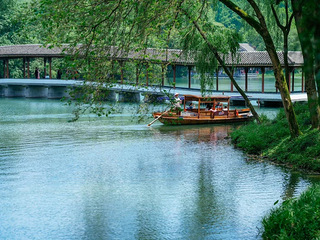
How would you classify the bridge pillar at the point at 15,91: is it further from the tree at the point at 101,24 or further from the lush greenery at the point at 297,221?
the lush greenery at the point at 297,221

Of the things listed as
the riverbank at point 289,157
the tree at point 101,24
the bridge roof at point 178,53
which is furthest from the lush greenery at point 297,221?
the bridge roof at point 178,53

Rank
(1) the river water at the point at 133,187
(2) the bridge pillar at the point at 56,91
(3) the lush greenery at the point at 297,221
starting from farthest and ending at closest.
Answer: (2) the bridge pillar at the point at 56,91
(1) the river water at the point at 133,187
(3) the lush greenery at the point at 297,221

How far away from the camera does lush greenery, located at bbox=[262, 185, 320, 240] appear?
7523 millimetres

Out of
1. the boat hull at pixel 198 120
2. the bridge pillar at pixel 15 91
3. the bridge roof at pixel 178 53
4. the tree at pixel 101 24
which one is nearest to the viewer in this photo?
the tree at pixel 101 24

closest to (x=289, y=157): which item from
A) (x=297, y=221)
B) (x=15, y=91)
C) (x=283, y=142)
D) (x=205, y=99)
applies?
(x=283, y=142)

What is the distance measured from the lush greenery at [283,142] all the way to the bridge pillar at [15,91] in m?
32.4

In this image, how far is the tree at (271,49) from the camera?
45.9 feet

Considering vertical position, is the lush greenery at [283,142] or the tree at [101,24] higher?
the tree at [101,24]

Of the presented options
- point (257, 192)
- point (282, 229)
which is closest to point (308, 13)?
point (282, 229)

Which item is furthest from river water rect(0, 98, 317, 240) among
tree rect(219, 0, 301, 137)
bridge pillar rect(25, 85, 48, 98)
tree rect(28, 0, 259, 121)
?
bridge pillar rect(25, 85, 48, 98)

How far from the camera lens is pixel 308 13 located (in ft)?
12.2

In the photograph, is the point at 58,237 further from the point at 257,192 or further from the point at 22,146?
the point at 22,146

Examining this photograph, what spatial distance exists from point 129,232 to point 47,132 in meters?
14.9

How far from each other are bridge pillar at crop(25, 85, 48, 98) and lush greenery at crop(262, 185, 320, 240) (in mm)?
41041
